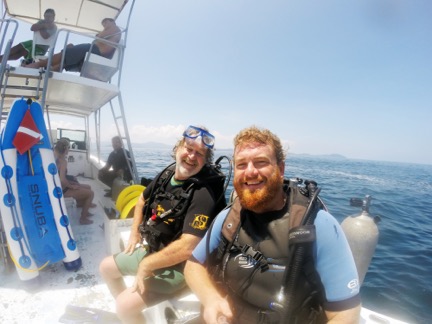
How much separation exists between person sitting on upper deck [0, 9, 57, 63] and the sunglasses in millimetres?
4669

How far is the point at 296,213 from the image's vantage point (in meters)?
1.37

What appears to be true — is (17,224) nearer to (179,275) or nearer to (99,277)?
(99,277)

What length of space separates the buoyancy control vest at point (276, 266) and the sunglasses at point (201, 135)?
88cm

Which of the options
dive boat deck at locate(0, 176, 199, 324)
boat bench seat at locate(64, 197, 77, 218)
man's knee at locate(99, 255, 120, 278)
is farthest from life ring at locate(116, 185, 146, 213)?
boat bench seat at locate(64, 197, 77, 218)

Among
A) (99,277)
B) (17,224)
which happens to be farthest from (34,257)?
(99,277)

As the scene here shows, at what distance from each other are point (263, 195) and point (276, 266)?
424 millimetres

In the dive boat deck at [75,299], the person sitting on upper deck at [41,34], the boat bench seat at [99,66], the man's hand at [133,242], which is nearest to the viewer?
the dive boat deck at [75,299]

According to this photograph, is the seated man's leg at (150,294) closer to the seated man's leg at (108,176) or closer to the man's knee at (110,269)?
the man's knee at (110,269)

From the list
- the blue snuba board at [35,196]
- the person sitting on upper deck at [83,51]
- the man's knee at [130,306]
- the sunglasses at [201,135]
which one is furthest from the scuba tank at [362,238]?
the person sitting on upper deck at [83,51]

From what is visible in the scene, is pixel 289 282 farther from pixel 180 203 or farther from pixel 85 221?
pixel 85 221

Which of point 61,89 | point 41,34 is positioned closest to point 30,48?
point 41,34

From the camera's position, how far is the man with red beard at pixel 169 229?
1.97m

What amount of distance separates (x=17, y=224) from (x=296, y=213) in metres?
3.12

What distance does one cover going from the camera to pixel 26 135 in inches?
113
